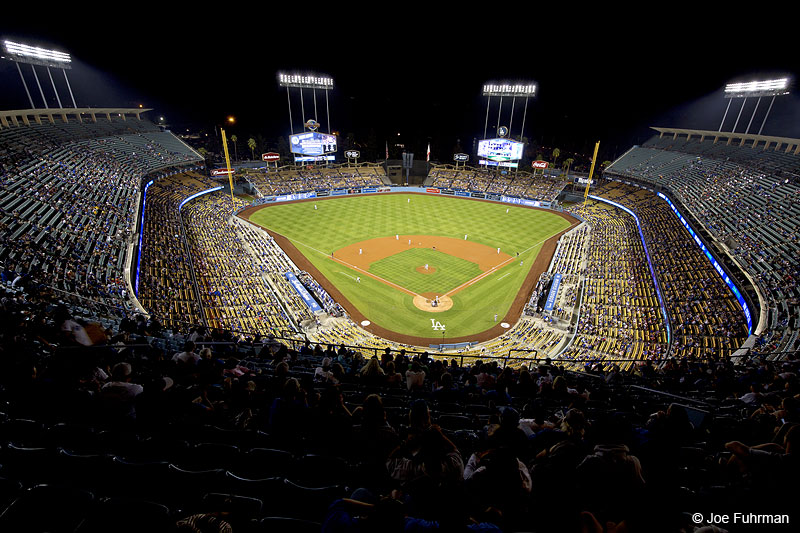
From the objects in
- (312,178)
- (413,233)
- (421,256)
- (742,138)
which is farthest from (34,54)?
(742,138)

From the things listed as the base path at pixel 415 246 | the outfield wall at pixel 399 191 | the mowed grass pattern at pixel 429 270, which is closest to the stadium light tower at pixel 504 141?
the outfield wall at pixel 399 191

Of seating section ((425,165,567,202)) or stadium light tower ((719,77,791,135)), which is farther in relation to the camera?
seating section ((425,165,567,202))

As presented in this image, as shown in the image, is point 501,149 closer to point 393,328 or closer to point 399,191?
point 399,191

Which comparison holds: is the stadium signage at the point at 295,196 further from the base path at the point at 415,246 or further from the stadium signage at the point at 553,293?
the stadium signage at the point at 553,293

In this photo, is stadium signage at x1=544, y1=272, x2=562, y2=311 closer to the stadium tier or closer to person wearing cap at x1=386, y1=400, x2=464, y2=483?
the stadium tier

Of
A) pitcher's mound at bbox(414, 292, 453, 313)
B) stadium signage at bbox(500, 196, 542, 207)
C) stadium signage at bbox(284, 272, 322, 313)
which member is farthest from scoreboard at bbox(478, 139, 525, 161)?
stadium signage at bbox(284, 272, 322, 313)

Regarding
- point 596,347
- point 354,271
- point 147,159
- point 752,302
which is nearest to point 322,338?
point 354,271
